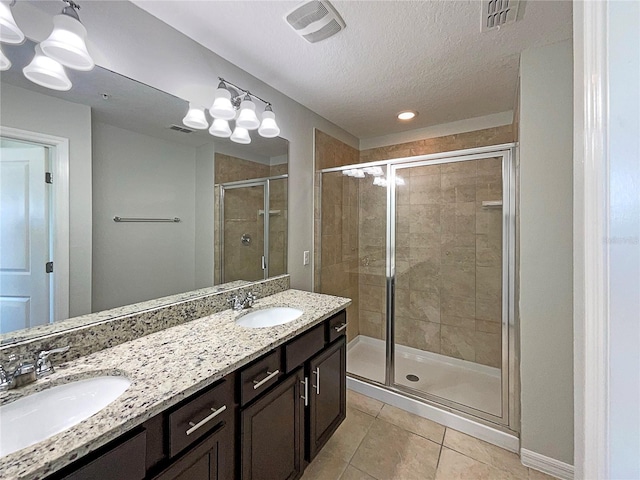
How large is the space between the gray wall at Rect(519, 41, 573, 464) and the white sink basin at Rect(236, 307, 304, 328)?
1363 millimetres

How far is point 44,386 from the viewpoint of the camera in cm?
85

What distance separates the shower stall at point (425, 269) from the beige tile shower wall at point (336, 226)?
0.01 m

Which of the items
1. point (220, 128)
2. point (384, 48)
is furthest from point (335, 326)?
point (384, 48)

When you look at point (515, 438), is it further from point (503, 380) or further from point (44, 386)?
point (44, 386)

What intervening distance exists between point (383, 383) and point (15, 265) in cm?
238

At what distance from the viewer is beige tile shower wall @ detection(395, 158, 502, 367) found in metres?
2.25

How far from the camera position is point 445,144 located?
2.66 meters

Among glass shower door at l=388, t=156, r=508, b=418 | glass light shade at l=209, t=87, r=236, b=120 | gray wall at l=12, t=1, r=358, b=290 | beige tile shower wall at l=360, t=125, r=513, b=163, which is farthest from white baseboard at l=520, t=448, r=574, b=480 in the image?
glass light shade at l=209, t=87, r=236, b=120

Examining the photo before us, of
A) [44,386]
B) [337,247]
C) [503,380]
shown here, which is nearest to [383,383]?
[503,380]

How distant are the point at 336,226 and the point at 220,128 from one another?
1.45m

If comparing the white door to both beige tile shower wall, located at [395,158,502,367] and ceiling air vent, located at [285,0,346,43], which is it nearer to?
ceiling air vent, located at [285,0,346,43]

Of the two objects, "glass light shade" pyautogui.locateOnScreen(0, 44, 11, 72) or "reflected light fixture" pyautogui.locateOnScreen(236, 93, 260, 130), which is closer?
"glass light shade" pyautogui.locateOnScreen(0, 44, 11, 72)

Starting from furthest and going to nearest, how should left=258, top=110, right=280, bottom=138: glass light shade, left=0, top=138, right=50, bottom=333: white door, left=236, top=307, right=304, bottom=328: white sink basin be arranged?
left=258, top=110, right=280, bottom=138: glass light shade, left=236, top=307, right=304, bottom=328: white sink basin, left=0, top=138, right=50, bottom=333: white door

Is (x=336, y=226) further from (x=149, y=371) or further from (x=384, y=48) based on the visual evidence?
(x=149, y=371)
